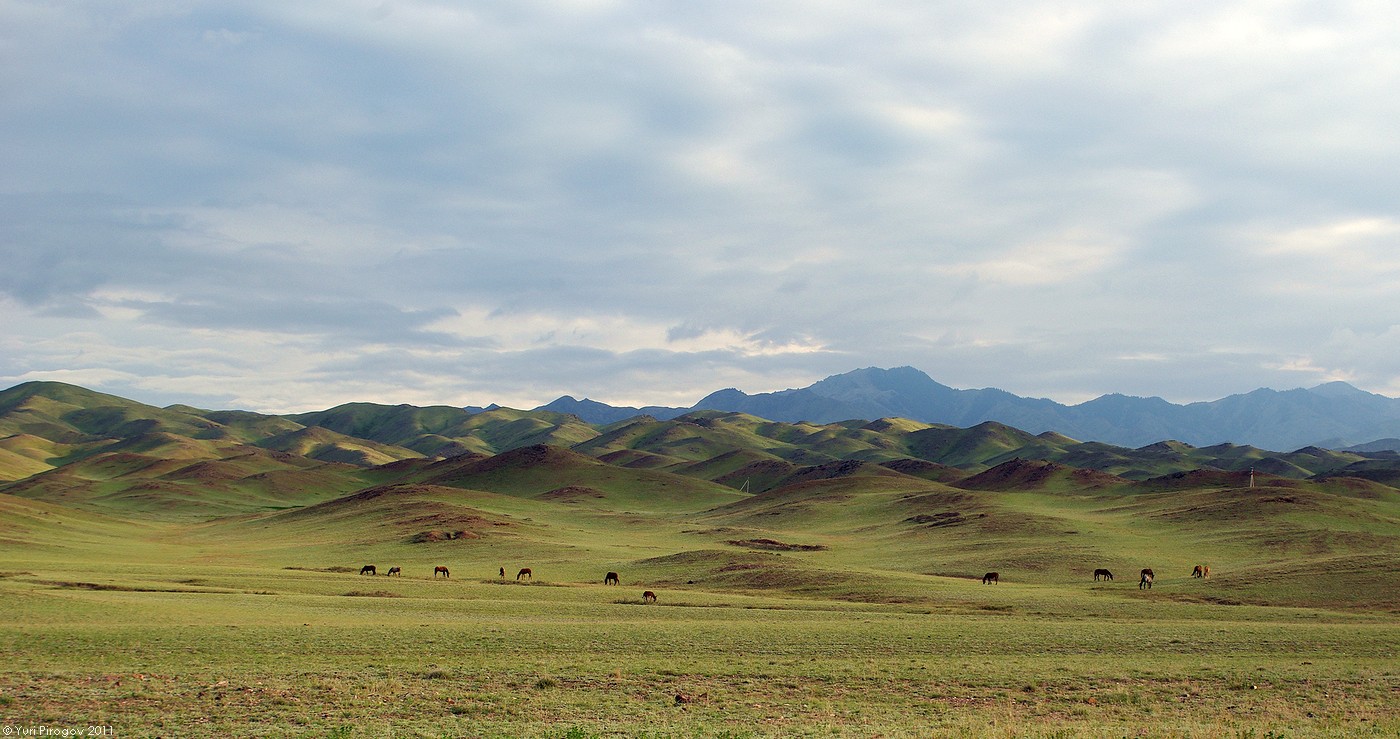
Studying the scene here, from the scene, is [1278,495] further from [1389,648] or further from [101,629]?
Result: [101,629]

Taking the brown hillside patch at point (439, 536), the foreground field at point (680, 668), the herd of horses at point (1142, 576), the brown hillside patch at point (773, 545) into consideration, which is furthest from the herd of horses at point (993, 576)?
the brown hillside patch at point (773, 545)

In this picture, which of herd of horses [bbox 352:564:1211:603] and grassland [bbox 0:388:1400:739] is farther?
herd of horses [bbox 352:564:1211:603]

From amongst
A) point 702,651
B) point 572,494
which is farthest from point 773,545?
point 572,494

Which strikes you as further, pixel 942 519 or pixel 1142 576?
pixel 942 519

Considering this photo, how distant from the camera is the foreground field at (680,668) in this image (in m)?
20.9

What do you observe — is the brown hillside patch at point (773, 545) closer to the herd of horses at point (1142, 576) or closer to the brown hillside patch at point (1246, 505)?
the herd of horses at point (1142, 576)

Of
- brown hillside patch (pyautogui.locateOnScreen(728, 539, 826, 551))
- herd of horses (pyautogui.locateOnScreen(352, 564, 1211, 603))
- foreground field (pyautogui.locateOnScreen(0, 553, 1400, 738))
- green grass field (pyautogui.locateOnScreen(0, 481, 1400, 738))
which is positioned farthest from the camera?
brown hillside patch (pyautogui.locateOnScreen(728, 539, 826, 551))

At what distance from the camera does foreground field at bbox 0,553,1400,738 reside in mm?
20875

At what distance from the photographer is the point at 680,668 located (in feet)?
94.9

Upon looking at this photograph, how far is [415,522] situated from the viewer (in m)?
114

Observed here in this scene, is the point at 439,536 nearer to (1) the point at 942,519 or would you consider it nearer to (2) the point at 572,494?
(1) the point at 942,519

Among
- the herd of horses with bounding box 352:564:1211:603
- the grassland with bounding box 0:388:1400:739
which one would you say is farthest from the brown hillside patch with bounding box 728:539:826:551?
the herd of horses with bounding box 352:564:1211:603

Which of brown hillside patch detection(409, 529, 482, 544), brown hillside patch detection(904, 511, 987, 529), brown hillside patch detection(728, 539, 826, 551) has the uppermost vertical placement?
brown hillside patch detection(904, 511, 987, 529)

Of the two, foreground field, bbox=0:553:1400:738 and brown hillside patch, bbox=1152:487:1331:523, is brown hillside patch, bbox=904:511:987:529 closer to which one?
brown hillside patch, bbox=1152:487:1331:523
